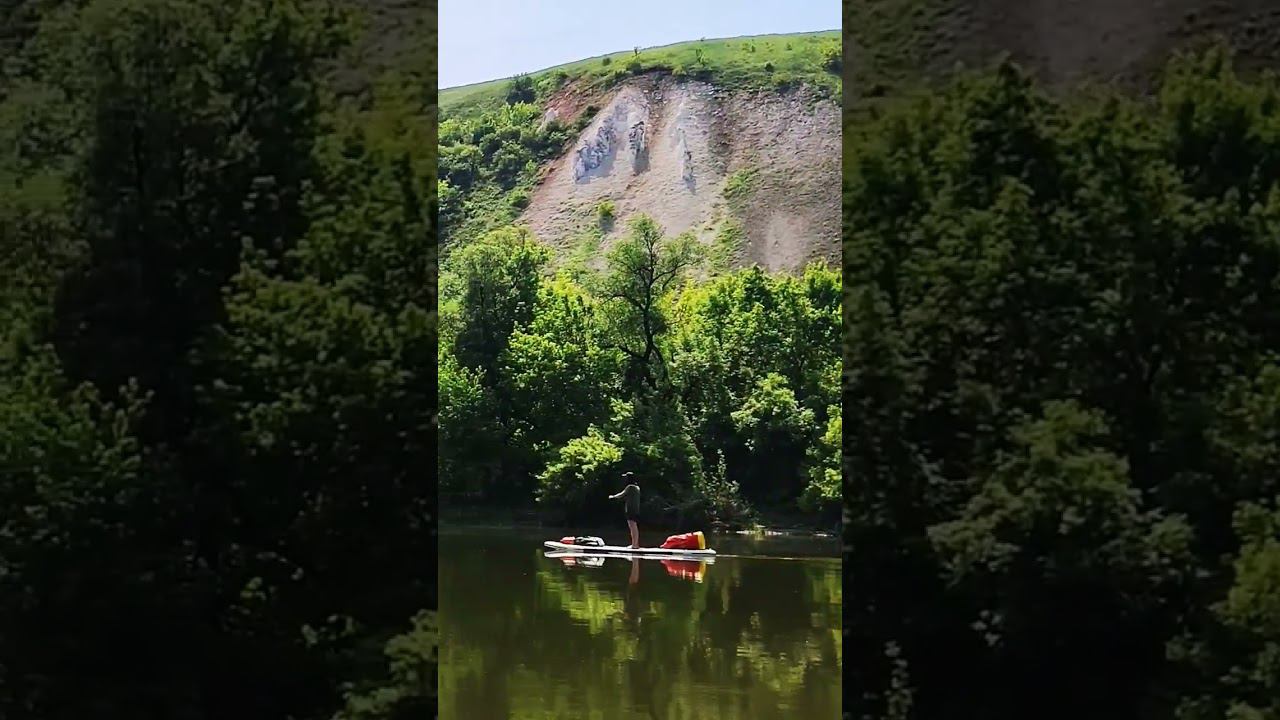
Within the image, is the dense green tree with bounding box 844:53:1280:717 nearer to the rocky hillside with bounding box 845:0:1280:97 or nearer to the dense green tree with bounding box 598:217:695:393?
the rocky hillside with bounding box 845:0:1280:97

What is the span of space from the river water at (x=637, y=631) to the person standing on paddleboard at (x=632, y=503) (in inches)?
22.2

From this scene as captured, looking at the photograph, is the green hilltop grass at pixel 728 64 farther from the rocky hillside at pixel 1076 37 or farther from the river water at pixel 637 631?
the rocky hillside at pixel 1076 37

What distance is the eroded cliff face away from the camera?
3944 centimetres

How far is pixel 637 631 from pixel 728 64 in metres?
26.0

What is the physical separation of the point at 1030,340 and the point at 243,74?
258cm

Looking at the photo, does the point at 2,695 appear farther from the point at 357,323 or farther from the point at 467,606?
the point at 467,606

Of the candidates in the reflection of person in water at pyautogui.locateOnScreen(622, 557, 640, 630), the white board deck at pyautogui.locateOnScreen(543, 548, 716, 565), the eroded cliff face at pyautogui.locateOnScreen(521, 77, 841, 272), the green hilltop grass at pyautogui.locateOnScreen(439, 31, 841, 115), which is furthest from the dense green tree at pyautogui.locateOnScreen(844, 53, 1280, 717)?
the green hilltop grass at pyautogui.locateOnScreen(439, 31, 841, 115)

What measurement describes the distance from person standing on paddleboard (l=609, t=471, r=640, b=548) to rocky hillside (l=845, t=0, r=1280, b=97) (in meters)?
22.9

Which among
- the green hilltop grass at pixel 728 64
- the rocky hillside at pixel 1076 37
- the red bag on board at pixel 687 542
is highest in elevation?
the green hilltop grass at pixel 728 64

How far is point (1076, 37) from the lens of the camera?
396 cm

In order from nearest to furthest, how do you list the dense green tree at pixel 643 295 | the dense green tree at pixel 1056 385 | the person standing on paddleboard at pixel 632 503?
1. the dense green tree at pixel 1056 385
2. the person standing on paddleboard at pixel 632 503
3. the dense green tree at pixel 643 295

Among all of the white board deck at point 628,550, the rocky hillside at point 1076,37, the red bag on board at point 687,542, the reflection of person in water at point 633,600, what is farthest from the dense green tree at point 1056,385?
the red bag on board at point 687,542

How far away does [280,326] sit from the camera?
401 cm

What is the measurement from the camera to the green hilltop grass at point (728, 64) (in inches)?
1729
